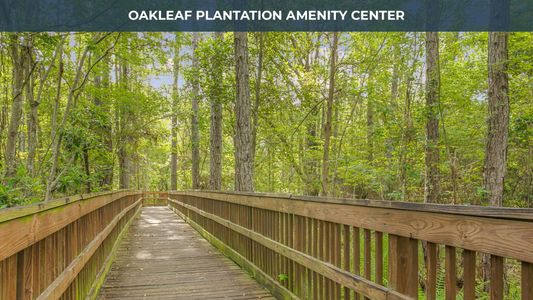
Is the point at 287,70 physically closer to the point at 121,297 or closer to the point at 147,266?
the point at 147,266

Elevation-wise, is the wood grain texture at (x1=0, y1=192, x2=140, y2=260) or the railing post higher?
the wood grain texture at (x1=0, y1=192, x2=140, y2=260)

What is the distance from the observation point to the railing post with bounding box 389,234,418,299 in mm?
2510

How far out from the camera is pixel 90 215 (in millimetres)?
4918

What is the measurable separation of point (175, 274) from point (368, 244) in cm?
399

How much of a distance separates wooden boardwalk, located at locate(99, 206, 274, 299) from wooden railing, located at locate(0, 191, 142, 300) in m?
0.57

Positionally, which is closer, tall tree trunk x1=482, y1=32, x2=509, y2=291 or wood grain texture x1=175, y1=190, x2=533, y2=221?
wood grain texture x1=175, y1=190, x2=533, y2=221

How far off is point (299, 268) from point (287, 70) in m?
11.0

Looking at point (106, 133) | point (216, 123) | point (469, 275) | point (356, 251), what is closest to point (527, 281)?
point (469, 275)

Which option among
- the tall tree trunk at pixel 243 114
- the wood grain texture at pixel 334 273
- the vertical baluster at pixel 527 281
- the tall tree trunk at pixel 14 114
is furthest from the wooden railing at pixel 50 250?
the tall tree trunk at pixel 243 114

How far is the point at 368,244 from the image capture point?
3.05m

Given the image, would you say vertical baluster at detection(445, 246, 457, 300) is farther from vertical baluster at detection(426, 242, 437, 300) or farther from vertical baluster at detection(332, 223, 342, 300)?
vertical baluster at detection(332, 223, 342, 300)

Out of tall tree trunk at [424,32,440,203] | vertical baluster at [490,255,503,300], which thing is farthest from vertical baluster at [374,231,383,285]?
tall tree trunk at [424,32,440,203]

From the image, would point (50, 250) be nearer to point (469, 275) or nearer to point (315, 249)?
point (315, 249)

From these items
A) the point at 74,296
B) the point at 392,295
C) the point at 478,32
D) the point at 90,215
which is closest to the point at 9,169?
the point at 90,215
